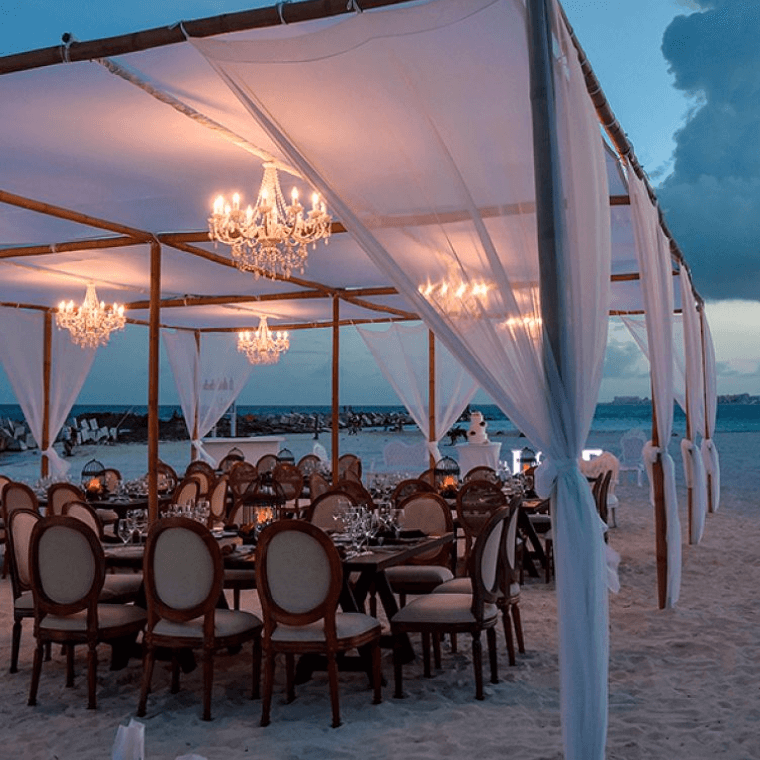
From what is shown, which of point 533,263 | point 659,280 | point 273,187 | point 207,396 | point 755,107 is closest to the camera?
point 533,263

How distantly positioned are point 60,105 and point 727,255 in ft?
69.9

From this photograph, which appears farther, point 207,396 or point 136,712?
point 207,396

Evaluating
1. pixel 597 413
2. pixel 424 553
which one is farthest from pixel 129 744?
pixel 597 413

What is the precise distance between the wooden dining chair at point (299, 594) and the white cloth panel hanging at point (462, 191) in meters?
1.22

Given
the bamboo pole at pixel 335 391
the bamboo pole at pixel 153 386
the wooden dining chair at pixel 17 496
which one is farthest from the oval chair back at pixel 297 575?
the bamboo pole at pixel 335 391

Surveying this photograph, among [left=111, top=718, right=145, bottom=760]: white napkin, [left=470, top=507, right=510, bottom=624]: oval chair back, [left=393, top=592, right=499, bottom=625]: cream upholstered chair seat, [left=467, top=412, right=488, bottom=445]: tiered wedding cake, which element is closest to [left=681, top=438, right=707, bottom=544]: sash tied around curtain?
[left=467, top=412, right=488, bottom=445]: tiered wedding cake

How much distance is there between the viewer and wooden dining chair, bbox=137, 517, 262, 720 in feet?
14.5

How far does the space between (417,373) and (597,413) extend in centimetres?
5129

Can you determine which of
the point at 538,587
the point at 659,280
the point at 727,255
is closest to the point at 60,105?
the point at 659,280

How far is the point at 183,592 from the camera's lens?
4484mm

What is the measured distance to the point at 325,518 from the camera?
668 centimetres

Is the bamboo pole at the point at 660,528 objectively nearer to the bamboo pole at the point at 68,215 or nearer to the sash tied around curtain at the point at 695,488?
the sash tied around curtain at the point at 695,488

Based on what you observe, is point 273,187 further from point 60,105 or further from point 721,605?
point 721,605

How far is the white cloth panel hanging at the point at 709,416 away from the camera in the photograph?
12.0 metres
